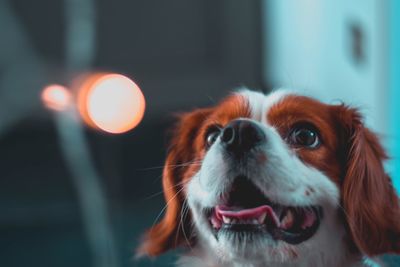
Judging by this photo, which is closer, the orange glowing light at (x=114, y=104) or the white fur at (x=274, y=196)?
the white fur at (x=274, y=196)

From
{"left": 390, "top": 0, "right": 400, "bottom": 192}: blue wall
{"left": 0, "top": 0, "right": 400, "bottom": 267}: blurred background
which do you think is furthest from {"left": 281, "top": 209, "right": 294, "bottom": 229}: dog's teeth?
{"left": 0, "top": 0, "right": 400, "bottom": 267}: blurred background

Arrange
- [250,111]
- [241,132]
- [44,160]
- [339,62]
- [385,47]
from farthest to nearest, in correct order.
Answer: [44,160] → [339,62] → [385,47] → [250,111] → [241,132]

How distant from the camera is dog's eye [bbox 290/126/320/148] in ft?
2.65

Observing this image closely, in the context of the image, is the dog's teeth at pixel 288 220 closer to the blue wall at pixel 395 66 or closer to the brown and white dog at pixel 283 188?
the brown and white dog at pixel 283 188

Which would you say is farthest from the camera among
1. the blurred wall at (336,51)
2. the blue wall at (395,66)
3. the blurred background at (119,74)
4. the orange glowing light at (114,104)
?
the blurred background at (119,74)

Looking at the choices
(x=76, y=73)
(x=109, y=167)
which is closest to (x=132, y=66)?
(x=109, y=167)

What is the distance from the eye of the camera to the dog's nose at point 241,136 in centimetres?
74

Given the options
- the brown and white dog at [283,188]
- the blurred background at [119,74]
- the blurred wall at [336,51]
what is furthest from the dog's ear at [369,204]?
the blurred background at [119,74]

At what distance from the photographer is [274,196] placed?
734 mm

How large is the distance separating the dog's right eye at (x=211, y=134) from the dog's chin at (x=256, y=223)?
0.09 meters

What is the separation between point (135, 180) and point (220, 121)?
1.56m

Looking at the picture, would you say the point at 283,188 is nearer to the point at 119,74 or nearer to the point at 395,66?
the point at 395,66

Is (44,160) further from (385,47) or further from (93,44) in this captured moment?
(385,47)

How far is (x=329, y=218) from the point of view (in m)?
0.79
